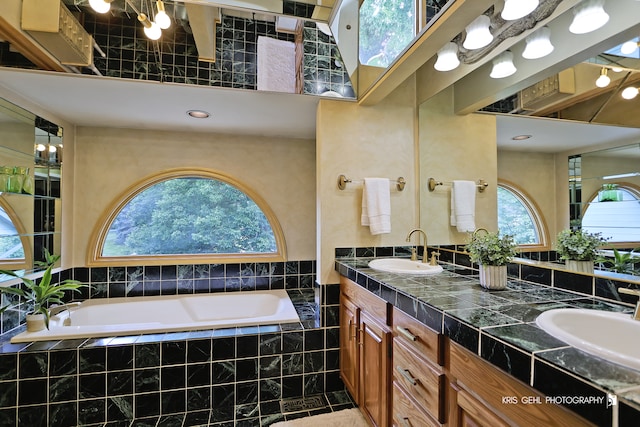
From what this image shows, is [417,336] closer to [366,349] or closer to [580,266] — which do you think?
[366,349]

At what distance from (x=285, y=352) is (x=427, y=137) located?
1.86 metres

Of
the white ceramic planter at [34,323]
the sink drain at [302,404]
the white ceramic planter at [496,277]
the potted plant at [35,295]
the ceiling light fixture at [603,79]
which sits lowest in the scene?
the sink drain at [302,404]

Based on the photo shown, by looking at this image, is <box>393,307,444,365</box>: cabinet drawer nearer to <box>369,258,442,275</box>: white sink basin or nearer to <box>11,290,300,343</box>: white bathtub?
<box>369,258,442,275</box>: white sink basin

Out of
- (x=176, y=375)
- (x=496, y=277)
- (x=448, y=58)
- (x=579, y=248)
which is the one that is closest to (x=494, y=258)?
(x=496, y=277)

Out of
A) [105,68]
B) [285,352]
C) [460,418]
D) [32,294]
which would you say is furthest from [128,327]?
[460,418]

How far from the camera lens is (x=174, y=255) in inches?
113

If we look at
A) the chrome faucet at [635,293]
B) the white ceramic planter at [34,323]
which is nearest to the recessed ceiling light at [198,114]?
the white ceramic planter at [34,323]

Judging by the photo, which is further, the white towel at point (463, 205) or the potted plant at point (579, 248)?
the white towel at point (463, 205)

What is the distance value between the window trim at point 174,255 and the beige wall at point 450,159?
1509 mm

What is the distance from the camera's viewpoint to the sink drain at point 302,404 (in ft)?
6.37

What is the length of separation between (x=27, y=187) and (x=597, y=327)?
3296 mm

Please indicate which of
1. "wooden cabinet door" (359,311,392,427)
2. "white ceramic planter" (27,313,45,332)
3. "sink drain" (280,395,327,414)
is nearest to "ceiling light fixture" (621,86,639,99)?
"wooden cabinet door" (359,311,392,427)

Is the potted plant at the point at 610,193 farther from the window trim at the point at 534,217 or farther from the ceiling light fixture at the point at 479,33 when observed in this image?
the ceiling light fixture at the point at 479,33

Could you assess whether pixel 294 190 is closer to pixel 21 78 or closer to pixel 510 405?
pixel 21 78
